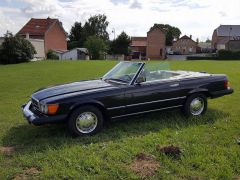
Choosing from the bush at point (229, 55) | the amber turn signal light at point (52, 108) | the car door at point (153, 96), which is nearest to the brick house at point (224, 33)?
the bush at point (229, 55)

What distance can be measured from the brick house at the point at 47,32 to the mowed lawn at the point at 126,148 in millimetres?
53188

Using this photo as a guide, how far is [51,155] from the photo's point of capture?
549 centimetres

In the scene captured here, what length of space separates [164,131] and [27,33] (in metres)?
58.2

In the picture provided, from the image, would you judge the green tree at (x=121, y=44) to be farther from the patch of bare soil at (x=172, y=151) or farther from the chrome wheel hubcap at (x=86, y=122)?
the patch of bare soil at (x=172, y=151)

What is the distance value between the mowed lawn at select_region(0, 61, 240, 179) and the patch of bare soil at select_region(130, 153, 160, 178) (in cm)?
5

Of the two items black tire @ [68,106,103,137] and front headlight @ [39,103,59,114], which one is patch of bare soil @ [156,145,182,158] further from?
front headlight @ [39,103,59,114]

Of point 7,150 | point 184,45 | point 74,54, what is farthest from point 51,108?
point 184,45

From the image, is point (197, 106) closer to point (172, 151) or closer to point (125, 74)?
point (125, 74)

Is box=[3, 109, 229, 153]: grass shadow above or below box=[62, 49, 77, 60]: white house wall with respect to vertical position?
below

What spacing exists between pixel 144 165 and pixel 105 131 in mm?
1946

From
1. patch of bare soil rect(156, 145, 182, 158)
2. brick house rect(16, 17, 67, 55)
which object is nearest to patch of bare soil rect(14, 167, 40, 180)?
patch of bare soil rect(156, 145, 182, 158)

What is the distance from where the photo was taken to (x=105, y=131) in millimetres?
6852

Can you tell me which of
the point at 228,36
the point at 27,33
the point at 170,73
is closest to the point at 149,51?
the point at 228,36

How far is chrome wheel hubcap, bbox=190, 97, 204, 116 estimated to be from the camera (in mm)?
7814
